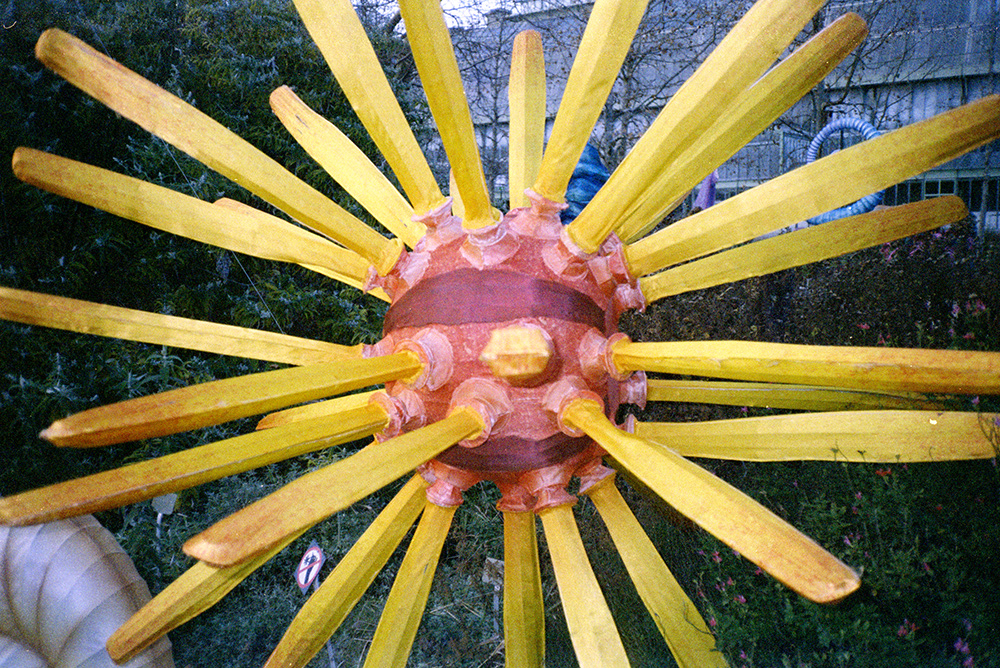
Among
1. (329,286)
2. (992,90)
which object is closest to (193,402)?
(992,90)

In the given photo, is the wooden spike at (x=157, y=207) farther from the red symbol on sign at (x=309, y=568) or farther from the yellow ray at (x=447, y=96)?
the red symbol on sign at (x=309, y=568)

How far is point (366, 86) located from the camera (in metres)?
0.55

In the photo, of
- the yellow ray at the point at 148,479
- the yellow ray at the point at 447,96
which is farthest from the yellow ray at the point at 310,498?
the yellow ray at the point at 447,96

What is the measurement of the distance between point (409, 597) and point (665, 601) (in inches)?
10.0

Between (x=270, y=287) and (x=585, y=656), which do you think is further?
(x=270, y=287)

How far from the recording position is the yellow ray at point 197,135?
502 millimetres

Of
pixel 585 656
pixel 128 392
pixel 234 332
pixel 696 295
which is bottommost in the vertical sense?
pixel 585 656

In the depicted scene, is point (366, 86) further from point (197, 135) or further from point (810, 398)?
point (810, 398)

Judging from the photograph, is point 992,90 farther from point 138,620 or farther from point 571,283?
point 138,620

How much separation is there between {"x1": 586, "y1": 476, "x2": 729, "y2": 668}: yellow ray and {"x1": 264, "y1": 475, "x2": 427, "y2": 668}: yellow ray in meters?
0.22

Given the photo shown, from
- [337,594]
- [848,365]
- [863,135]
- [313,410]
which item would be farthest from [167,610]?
[863,135]

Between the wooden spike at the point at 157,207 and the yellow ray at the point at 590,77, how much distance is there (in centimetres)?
26

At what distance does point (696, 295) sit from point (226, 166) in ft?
3.81

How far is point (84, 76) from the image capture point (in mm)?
504
